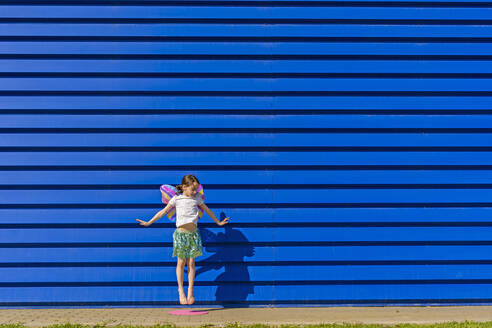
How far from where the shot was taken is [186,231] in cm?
540

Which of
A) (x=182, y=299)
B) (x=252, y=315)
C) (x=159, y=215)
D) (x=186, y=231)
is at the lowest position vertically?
(x=252, y=315)

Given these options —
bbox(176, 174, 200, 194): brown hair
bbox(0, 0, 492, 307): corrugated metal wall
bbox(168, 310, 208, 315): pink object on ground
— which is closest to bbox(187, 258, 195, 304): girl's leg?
bbox(168, 310, 208, 315): pink object on ground

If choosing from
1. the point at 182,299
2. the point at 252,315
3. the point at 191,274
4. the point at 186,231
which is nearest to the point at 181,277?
the point at 191,274

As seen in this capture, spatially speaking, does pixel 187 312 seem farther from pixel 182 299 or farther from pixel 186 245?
pixel 186 245

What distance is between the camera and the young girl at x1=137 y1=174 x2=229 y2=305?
212 inches

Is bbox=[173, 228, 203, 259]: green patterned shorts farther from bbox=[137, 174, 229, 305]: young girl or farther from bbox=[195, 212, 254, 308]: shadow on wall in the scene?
bbox=[195, 212, 254, 308]: shadow on wall

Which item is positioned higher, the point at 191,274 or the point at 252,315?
the point at 191,274

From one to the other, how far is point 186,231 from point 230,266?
2.41ft

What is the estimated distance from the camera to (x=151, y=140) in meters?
5.72

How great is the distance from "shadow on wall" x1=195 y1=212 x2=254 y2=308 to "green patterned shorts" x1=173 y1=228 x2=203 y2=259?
0.34 m

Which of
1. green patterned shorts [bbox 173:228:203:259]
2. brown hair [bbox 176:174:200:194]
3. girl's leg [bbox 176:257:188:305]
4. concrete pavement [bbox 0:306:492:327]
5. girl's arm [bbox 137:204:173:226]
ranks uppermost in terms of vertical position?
brown hair [bbox 176:174:200:194]

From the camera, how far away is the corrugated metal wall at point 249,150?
5680mm

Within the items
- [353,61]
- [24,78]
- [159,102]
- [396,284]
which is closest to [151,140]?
[159,102]

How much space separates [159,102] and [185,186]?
1091 millimetres
